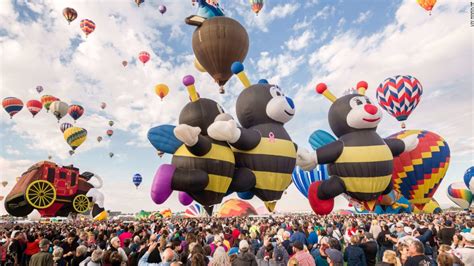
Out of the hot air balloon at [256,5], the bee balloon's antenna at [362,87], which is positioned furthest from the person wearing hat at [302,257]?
the hot air balloon at [256,5]

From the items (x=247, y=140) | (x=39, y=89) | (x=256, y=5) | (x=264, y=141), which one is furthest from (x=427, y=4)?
(x=39, y=89)

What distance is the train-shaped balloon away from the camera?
1931cm

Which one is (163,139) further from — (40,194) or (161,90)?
(40,194)

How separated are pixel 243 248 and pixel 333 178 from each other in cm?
1053

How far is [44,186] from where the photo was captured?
19891mm

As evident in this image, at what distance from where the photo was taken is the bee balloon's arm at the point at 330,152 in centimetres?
1412

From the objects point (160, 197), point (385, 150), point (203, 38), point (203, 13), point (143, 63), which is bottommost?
point (160, 197)

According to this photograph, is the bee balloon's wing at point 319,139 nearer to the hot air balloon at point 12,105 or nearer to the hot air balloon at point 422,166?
the hot air balloon at point 422,166

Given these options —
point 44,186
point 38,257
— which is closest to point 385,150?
point 38,257

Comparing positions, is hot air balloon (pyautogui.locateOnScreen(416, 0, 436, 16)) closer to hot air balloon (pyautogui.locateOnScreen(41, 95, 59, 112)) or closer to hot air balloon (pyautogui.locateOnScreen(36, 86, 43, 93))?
hot air balloon (pyautogui.locateOnScreen(41, 95, 59, 112))

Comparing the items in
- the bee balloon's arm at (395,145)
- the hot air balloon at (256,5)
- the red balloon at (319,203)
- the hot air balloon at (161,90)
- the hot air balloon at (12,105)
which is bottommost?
the red balloon at (319,203)

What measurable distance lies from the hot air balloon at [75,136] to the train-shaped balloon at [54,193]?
505 cm

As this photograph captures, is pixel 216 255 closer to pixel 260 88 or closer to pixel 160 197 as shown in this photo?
pixel 160 197

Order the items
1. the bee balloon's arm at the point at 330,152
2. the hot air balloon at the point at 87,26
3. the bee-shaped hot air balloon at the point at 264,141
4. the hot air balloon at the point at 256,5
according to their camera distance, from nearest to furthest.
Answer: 1. the bee-shaped hot air balloon at the point at 264,141
2. the bee balloon's arm at the point at 330,152
3. the hot air balloon at the point at 256,5
4. the hot air balloon at the point at 87,26
